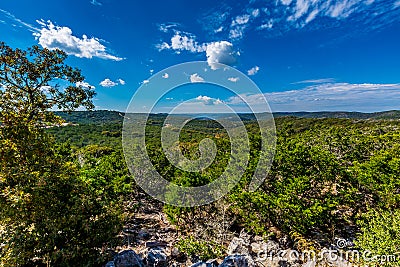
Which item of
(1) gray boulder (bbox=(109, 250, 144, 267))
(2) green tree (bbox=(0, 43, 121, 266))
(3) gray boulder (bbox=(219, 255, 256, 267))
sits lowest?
(1) gray boulder (bbox=(109, 250, 144, 267))

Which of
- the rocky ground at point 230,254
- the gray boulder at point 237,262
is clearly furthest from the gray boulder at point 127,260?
A: the gray boulder at point 237,262

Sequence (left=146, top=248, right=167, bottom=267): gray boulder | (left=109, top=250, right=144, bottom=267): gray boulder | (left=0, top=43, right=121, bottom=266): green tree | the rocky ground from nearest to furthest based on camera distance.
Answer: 1. (left=0, top=43, right=121, bottom=266): green tree
2. the rocky ground
3. (left=109, top=250, right=144, bottom=267): gray boulder
4. (left=146, top=248, right=167, bottom=267): gray boulder

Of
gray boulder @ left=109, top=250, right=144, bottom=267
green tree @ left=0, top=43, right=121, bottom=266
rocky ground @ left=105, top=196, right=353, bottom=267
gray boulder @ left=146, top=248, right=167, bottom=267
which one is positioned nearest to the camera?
green tree @ left=0, top=43, right=121, bottom=266

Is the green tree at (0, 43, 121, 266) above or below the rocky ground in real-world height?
above

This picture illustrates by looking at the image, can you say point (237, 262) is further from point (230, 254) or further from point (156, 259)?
point (156, 259)

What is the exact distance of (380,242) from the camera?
23.3 feet

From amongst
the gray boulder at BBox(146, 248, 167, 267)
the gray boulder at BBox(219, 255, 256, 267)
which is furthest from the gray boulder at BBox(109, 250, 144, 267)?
the gray boulder at BBox(219, 255, 256, 267)

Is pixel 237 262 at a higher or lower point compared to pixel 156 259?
higher

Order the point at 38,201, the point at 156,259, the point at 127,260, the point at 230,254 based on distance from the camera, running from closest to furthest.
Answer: the point at 38,201, the point at 127,260, the point at 156,259, the point at 230,254

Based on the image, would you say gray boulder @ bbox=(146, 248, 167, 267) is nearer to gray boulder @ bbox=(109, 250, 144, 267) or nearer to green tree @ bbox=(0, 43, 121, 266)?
gray boulder @ bbox=(109, 250, 144, 267)

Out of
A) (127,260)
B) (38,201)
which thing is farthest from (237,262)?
(38,201)

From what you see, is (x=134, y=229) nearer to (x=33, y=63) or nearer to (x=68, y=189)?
(x=68, y=189)

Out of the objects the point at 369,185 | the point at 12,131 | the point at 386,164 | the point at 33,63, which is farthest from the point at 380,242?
the point at 33,63

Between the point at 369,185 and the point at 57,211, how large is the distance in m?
15.2
